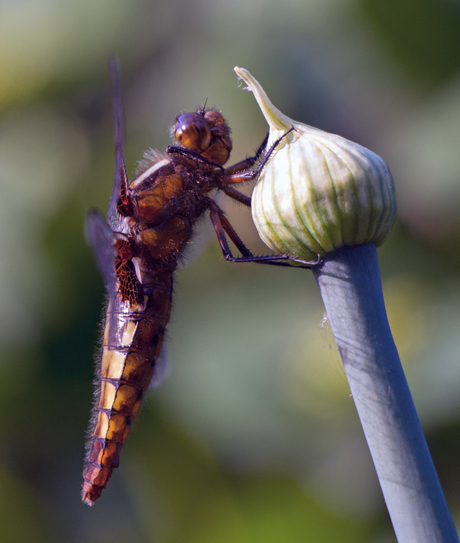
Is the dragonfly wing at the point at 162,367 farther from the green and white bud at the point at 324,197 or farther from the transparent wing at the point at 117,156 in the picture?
the green and white bud at the point at 324,197

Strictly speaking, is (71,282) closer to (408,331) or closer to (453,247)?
(408,331)

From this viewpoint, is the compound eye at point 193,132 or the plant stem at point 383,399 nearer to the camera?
the plant stem at point 383,399

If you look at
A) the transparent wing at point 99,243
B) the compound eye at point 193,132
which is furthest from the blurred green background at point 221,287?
the transparent wing at point 99,243

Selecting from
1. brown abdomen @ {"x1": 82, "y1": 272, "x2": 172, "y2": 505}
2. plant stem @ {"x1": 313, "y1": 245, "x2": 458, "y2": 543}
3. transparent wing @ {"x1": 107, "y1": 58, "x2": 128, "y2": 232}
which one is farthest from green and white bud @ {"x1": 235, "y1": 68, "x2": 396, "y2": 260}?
brown abdomen @ {"x1": 82, "y1": 272, "x2": 172, "y2": 505}

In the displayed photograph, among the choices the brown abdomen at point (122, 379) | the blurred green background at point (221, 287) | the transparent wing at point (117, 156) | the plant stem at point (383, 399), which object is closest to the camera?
the plant stem at point (383, 399)

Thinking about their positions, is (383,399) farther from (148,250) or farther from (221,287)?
(221,287)

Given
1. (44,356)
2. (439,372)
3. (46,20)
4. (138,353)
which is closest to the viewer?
(138,353)

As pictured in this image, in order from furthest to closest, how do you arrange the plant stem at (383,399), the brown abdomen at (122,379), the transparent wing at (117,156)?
1. the brown abdomen at (122,379)
2. the transparent wing at (117,156)
3. the plant stem at (383,399)

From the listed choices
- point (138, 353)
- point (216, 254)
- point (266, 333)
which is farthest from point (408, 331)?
point (138, 353)
